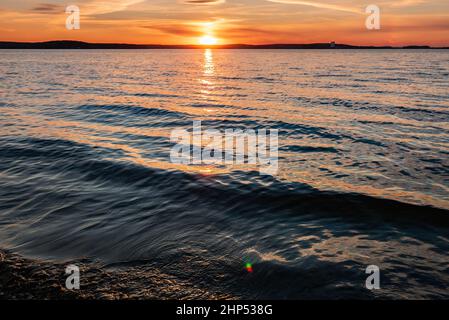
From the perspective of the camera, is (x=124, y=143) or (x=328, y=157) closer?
(x=328, y=157)

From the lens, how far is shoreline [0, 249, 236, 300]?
6.00 m

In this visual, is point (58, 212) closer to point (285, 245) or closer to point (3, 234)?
point (3, 234)

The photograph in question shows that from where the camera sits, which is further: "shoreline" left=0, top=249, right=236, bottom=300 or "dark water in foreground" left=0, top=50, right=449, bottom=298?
"dark water in foreground" left=0, top=50, right=449, bottom=298

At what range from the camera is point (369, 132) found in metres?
19.1

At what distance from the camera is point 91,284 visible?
637 cm

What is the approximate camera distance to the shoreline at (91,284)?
6.00m

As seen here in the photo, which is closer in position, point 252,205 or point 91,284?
point 91,284

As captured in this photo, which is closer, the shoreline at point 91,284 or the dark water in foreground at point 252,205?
the shoreline at point 91,284

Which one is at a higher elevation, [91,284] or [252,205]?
[252,205]

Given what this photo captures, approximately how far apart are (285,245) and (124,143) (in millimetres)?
12107
